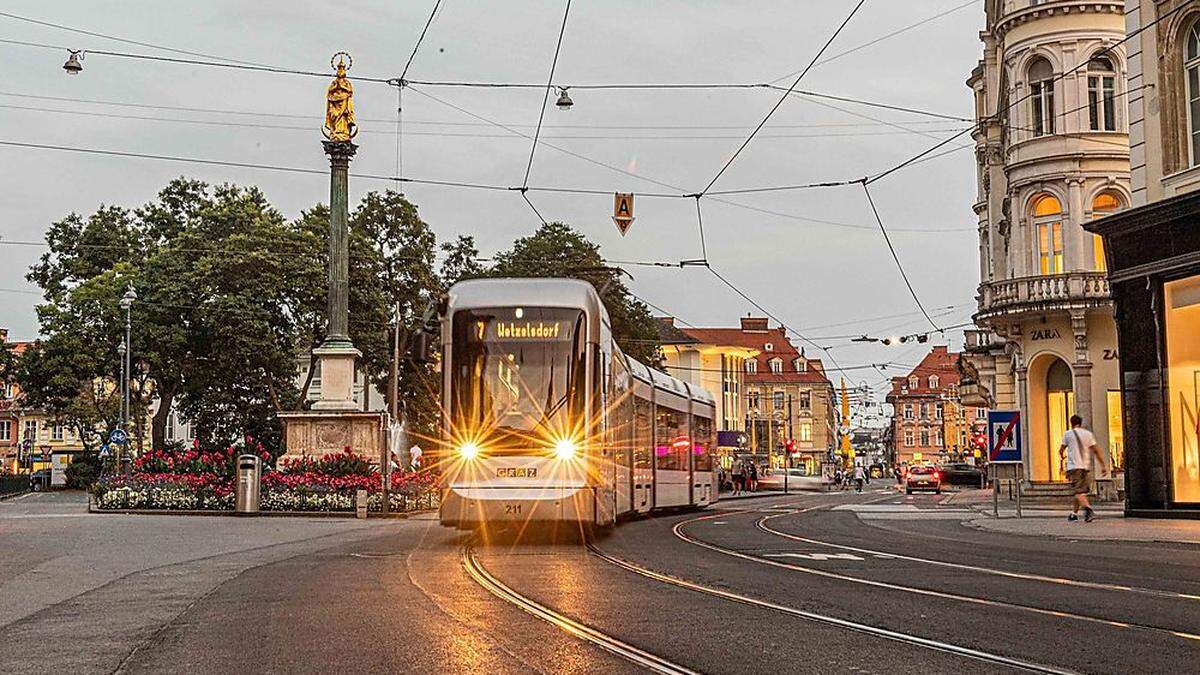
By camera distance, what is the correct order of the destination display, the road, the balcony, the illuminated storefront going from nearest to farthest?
the road < the destination display < the illuminated storefront < the balcony

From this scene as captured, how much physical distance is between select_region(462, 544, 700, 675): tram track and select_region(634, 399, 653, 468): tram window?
1164 cm

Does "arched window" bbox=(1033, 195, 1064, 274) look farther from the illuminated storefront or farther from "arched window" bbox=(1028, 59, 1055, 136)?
the illuminated storefront

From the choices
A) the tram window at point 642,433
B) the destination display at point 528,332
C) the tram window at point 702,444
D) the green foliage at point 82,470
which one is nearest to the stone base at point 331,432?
the tram window at point 702,444

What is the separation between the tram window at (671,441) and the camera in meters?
30.6

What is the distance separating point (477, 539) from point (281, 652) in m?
13.3

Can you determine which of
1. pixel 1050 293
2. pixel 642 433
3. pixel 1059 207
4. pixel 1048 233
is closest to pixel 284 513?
pixel 642 433

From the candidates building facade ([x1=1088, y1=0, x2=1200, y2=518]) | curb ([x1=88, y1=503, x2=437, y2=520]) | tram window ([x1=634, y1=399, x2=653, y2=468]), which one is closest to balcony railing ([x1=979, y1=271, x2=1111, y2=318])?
building facade ([x1=1088, y1=0, x2=1200, y2=518])

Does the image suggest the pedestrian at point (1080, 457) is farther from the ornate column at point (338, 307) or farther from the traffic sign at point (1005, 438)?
the ornate column at point (338, 307)

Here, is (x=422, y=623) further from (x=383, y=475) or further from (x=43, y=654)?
(x=383, y=475)

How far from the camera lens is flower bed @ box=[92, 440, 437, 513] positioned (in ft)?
116

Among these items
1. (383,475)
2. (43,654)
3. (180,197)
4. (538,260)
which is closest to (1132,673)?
(43,654)

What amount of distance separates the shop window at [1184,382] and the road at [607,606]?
581 cm

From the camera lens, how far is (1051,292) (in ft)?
131

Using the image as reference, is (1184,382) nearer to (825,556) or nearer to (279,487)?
(825,556)
